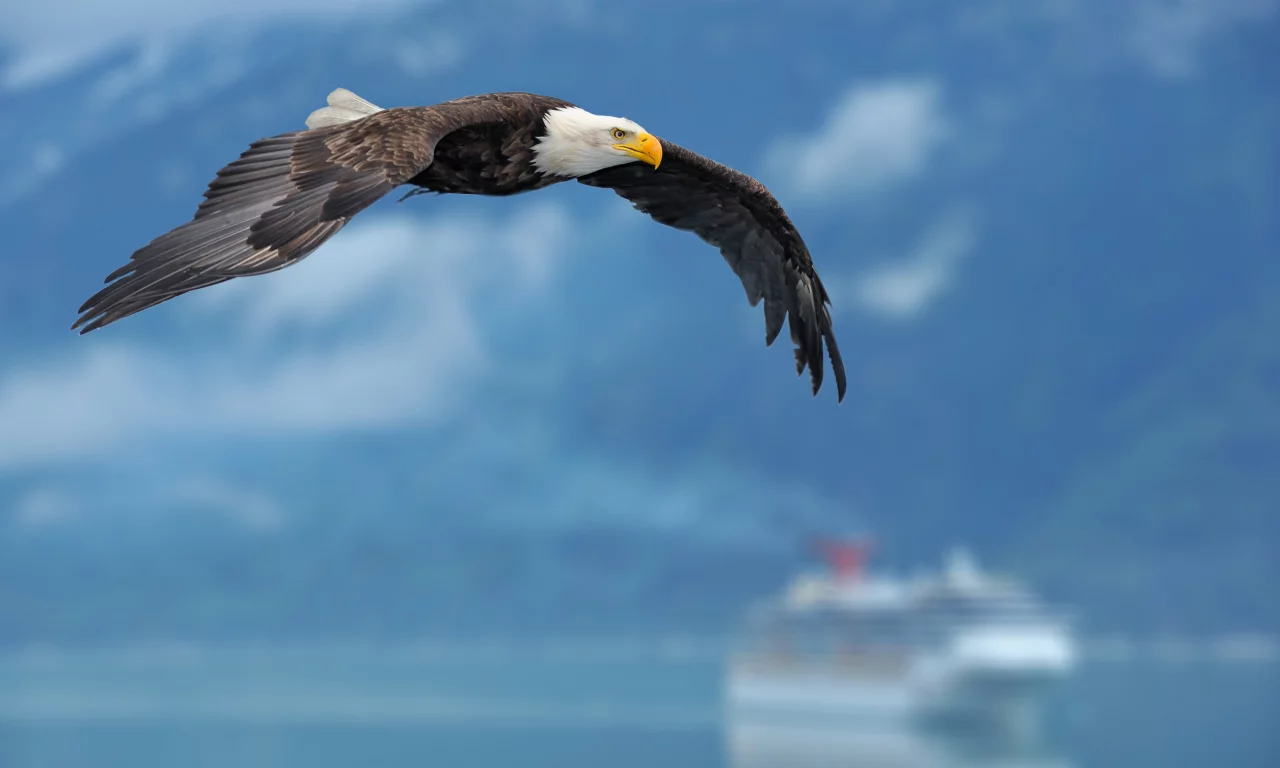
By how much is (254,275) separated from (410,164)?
3.91ft

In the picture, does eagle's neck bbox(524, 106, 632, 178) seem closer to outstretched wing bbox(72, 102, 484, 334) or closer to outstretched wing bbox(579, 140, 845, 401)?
outstretched wing bbox(72, 102, 484, 334)

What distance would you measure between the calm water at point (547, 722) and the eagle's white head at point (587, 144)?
1762 inches

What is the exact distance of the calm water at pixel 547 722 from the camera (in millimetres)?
63875

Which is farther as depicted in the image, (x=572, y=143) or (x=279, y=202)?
(x=572, y=143)

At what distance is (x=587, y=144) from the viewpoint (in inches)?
363

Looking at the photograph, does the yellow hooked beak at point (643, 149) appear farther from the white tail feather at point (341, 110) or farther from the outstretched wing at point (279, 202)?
the white tail feather at point (341, 110)

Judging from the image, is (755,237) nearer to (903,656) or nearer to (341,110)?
(341,110)

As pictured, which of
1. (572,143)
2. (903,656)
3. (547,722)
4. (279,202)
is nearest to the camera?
(279,202)

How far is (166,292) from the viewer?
684 centimetres

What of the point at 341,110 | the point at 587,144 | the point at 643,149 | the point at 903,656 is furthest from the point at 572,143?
the point at 903,656

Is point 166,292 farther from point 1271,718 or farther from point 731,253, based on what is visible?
Result: point 1271,718

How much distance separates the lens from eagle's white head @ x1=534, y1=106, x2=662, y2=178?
9.11 m

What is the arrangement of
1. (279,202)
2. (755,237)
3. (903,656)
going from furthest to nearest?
1. (903,656)
2. (755,237)
3. (279,202)

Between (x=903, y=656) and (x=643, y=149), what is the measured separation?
44.1 m
